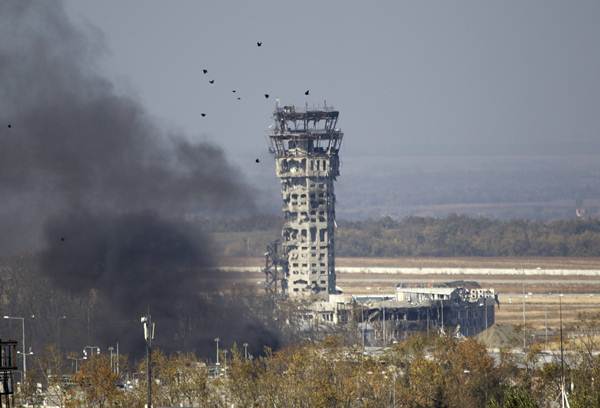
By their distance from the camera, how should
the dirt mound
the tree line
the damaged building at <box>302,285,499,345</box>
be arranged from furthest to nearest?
the damaged building at <box>302,285,499,345</box>, the dirt mound, the tree line

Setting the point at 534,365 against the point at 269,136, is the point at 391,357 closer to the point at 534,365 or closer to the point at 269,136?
the point at 534,365

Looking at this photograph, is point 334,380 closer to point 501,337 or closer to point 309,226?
point 501,337

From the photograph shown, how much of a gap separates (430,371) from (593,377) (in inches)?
401

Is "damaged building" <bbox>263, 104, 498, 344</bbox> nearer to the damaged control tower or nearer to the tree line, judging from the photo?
the damaged control tower

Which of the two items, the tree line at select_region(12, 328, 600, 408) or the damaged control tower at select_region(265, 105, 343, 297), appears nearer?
the tree line at select_region(12, 328, 600, 408)

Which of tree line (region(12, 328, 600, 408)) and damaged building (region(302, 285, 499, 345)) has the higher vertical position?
damaged building (region(302, 285, 499, 345))

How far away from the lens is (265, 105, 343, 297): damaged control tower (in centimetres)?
19175

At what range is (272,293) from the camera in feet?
615

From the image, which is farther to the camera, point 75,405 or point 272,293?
point 272,293

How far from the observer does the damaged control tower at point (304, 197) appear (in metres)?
192

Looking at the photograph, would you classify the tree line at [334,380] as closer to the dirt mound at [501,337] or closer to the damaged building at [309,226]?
the dirt mound at [501,337]

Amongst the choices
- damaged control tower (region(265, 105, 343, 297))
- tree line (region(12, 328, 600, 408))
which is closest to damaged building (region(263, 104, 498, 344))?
damaged control tower (region(265, 105, 343, 297))

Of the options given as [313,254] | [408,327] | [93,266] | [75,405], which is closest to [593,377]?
[75,405]

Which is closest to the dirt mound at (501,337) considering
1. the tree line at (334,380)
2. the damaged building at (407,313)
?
the damaged building at (407,313)
